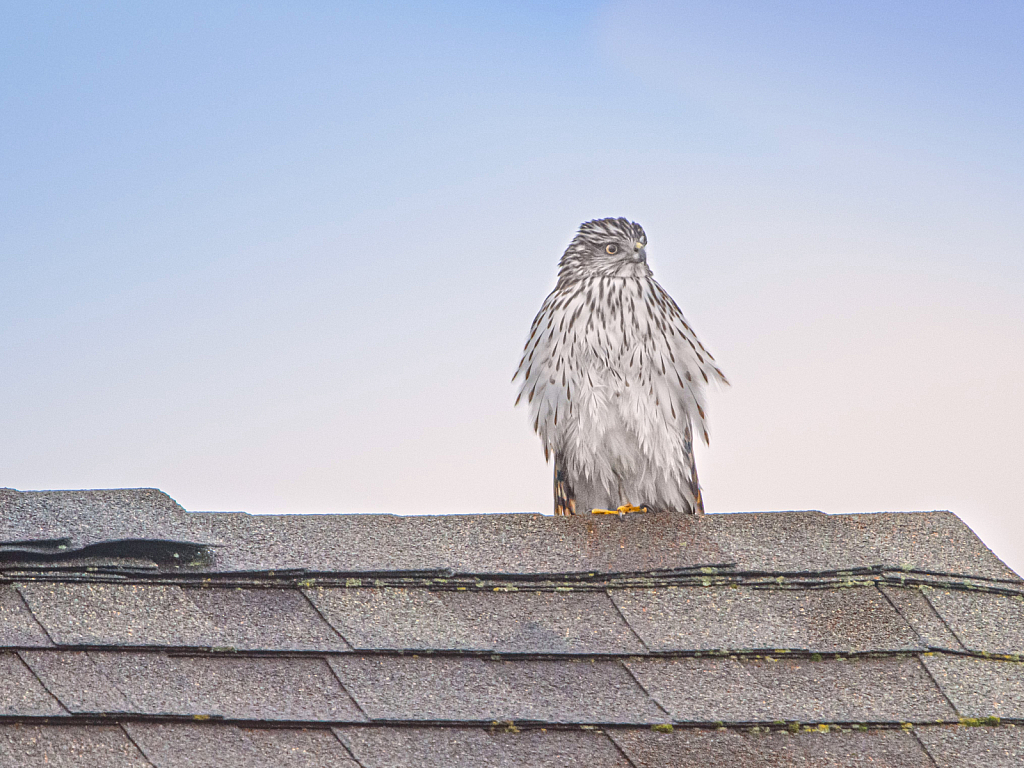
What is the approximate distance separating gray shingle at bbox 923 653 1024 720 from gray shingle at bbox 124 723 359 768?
1129 mm

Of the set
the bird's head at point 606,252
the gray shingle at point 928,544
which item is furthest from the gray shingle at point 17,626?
the bird's head at point 606,252

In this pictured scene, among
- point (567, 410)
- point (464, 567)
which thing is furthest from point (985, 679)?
point (567, 410)

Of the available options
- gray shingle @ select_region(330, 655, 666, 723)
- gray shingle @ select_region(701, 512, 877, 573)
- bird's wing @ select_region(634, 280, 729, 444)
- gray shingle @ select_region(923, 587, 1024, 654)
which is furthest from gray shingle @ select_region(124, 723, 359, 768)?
bird's wing @ select_region(634, 280, 729, 444)

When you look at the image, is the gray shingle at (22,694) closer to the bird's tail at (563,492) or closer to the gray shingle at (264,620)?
the gray shingle at (264,620)

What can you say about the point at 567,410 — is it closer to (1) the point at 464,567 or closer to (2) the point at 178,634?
(1) the point at 464,567

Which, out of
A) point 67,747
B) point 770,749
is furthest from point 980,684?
point 67,747

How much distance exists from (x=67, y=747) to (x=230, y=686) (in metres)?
0.29

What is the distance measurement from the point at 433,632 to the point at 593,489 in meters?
1.97

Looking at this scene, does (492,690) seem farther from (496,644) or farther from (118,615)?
(118,615)

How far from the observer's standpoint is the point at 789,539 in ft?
8.02

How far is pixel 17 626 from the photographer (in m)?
2.04

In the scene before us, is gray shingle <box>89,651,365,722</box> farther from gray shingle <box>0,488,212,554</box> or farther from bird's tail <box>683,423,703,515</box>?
bird's tail <box>683,423,703,515</box>

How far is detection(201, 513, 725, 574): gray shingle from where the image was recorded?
2271 mm

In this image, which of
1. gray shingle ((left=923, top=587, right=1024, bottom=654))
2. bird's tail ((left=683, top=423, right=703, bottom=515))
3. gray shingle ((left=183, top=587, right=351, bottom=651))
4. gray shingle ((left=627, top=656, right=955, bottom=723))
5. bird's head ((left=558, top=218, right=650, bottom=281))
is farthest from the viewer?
bird's head ((left=558, top=218, right=650, bottom=281))
